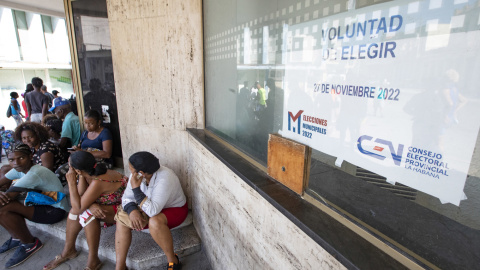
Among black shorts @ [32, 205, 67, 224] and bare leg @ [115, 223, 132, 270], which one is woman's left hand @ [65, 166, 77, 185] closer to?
bare leg @ [115, 223, 132, 270]

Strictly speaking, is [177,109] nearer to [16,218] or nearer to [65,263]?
[65,263]

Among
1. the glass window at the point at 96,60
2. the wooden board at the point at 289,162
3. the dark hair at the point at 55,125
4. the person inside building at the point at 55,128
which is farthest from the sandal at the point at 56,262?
the wooden board at the point at 289,162

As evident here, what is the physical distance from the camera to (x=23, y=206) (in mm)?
3096

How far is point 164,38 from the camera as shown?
3121 millimetres

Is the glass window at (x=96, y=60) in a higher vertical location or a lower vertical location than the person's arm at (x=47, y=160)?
higher

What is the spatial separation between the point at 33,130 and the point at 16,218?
1248mm

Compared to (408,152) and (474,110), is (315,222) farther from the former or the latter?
(474,110)

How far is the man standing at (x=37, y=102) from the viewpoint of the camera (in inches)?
254

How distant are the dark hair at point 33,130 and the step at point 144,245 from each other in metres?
1.32

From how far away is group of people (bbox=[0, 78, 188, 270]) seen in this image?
8.45ft

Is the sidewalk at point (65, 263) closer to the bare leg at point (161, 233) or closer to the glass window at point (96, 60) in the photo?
the bare leg at point (161, 233)

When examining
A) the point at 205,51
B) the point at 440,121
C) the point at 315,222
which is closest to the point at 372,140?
the point at 440,121

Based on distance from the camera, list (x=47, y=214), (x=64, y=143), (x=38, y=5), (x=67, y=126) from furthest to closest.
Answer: (x=38, y=5)
(x=67, y=126)
(x=64, y=143)
(x=47, y=214)

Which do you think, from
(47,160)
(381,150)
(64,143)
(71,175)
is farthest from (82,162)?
(381,150)
